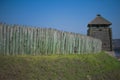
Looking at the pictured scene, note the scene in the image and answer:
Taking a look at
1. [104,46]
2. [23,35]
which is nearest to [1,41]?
[23,35]

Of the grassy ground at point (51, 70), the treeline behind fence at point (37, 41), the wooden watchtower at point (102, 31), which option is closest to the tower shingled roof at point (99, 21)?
the wooden watchtower at point (102, 31)

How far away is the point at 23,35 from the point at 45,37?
1.78 metres

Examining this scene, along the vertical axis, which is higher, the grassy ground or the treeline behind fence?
the treeline behind fence

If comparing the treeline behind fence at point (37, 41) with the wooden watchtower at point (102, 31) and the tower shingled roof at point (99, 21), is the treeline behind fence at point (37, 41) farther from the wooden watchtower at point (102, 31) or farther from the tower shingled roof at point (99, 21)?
the tower shingled roof at point (99, 21)

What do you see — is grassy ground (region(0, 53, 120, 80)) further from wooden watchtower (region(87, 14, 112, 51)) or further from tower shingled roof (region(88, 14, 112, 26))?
tower shingled roof (region(88, 14, 112, 26))

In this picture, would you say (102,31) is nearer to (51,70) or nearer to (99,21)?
(99,21)

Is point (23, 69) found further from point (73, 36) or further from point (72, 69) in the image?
point (73, 36)

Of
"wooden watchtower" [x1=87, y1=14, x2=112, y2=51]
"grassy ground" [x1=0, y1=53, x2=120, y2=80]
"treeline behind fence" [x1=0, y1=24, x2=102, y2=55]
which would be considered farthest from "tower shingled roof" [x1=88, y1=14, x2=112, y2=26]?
"grassy ground" [x1=0, y1=53, x2=120, y2=80]

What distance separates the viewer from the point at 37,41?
12.8 metres

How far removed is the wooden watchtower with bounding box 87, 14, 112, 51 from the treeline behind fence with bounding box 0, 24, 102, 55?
46.2ft

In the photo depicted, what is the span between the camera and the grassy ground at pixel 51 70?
8.69 m

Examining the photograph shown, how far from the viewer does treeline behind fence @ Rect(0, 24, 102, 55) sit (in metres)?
11.6

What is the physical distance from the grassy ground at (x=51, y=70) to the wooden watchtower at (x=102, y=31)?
1735 cm

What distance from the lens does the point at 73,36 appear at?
15.1 meters
